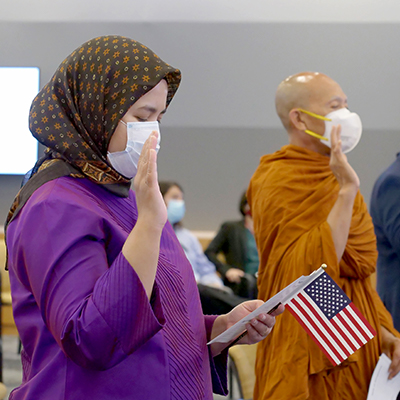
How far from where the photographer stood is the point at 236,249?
17.7 feet

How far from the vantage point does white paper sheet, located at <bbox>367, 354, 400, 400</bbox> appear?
2.20 m

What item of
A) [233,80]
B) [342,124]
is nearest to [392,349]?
[342,124]

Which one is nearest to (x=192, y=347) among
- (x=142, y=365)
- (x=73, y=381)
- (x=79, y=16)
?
(x=142, y=365)

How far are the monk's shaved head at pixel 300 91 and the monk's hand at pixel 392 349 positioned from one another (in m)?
0.97

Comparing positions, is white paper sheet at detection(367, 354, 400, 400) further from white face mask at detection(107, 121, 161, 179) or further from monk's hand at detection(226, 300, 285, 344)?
white face mask at detection(107, 121, 161, 179)

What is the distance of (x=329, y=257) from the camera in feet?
7.30

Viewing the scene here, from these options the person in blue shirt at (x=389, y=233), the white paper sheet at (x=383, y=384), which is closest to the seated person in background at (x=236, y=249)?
the person in blue shirt at (x=389, y=233)

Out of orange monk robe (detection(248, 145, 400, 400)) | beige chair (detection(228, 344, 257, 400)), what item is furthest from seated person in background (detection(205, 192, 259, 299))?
orange monk robe (detection(248, 145, 400, 400))

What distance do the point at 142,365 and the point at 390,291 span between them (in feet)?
5.65

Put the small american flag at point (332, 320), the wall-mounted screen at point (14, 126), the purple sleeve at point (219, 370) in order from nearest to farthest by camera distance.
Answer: the purple sleeve at point (219, 370) → the small american flag at point (332, 320) → the wall-mounted screen at point (14, 126)

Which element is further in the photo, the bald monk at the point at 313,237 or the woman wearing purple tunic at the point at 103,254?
the bald monk at the point at 313,237

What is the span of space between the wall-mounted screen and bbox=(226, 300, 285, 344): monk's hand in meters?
5.44

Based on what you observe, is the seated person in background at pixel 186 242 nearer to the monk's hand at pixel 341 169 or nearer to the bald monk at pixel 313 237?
the bald monk at pixel 313 237

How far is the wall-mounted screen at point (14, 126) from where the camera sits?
6.58 metres
